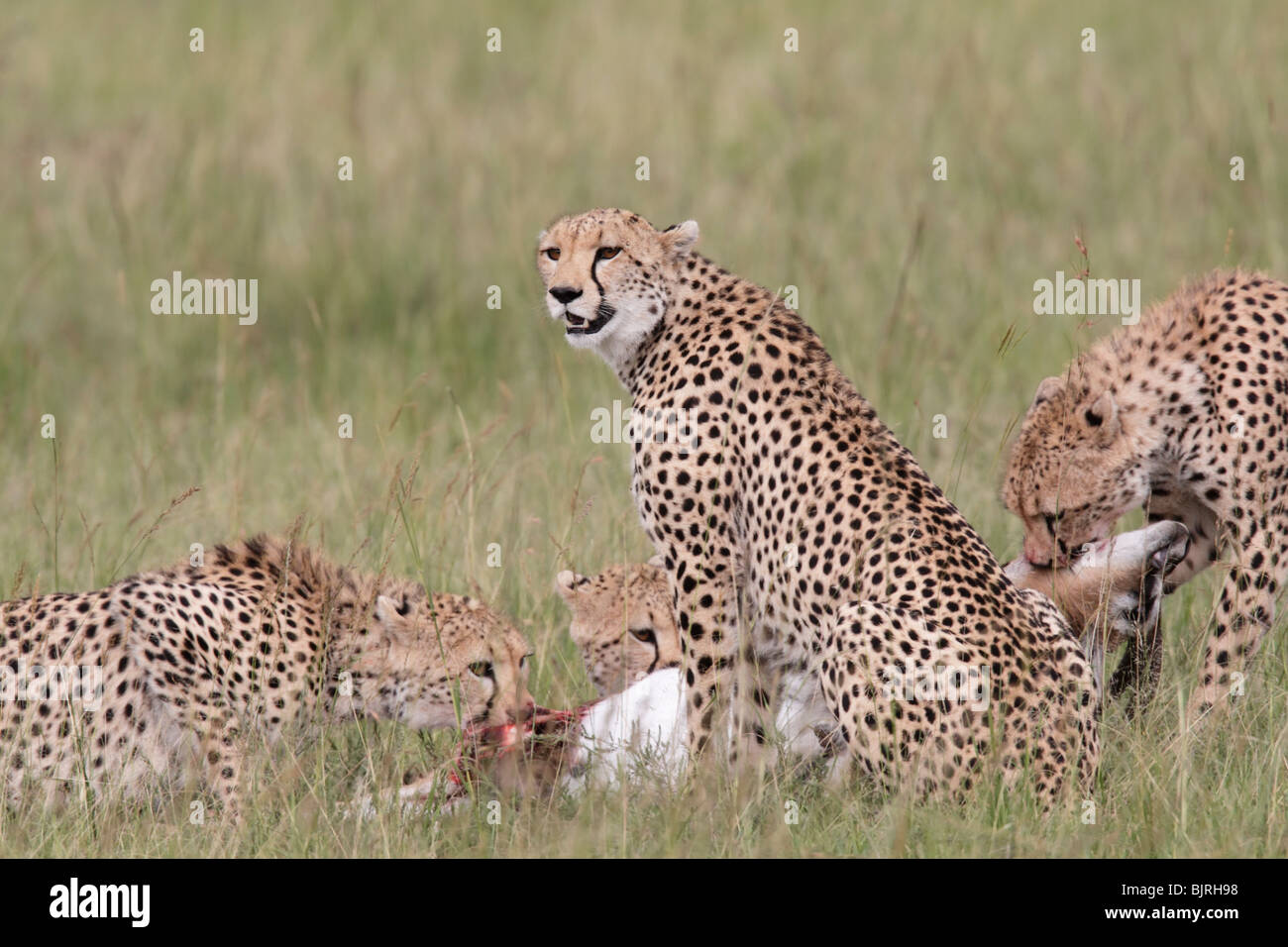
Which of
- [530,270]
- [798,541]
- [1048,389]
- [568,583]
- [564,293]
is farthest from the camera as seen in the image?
[530,270]

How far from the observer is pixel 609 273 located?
4.71m

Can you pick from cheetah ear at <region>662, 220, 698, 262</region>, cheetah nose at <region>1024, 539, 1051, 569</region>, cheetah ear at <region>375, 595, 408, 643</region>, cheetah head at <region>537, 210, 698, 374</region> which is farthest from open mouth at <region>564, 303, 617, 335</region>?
cheetah nose at <region>1024, 539, 1051, 569</region>

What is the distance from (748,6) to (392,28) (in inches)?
91.9

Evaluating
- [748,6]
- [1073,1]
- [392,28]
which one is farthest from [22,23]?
[1073,1]

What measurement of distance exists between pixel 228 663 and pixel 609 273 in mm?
1392

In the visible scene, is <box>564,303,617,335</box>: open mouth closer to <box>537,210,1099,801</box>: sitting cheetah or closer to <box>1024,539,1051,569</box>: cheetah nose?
<box>537,210,1099,801</box>: sitting cheetah

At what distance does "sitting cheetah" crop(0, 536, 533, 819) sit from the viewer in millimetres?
4324

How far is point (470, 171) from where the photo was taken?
946 cm

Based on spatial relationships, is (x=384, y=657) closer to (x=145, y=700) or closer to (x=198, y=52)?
(x=145, y=700)

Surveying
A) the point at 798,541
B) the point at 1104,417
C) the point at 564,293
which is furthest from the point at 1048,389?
the point at 564,293

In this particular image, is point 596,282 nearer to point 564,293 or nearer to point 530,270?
point 564,293

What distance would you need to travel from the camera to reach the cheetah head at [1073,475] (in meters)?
4.83

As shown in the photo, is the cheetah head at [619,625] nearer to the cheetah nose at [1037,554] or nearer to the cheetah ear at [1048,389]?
the cheetah nose at [1037,554]

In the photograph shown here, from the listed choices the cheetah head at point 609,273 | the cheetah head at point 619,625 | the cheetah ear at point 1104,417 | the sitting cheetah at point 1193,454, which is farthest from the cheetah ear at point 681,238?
the cheetah ear at point 1104,417
